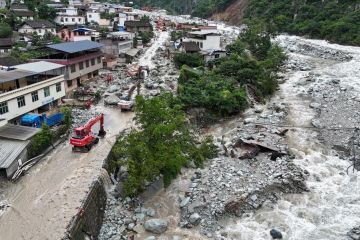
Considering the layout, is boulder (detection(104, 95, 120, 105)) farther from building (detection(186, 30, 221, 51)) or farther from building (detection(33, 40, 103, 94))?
building (detection(186, 30, 221, 51))

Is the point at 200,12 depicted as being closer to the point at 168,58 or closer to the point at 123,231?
the point at 168,58

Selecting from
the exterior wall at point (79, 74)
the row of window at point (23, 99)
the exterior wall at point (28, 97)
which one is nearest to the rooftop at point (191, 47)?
the exterior wall at point (79, 74)

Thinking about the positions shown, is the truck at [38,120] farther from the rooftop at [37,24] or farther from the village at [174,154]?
the rooftop at [37,24]

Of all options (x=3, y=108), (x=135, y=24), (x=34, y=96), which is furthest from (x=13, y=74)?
(x=135, y=24)

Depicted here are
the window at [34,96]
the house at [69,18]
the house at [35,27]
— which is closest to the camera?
the window at [34,96]

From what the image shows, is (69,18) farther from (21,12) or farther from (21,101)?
(21,101)

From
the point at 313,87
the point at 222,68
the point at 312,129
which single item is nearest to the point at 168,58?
the point at 222,68

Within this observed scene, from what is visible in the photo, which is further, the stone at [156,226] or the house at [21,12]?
the house at [21,12]
